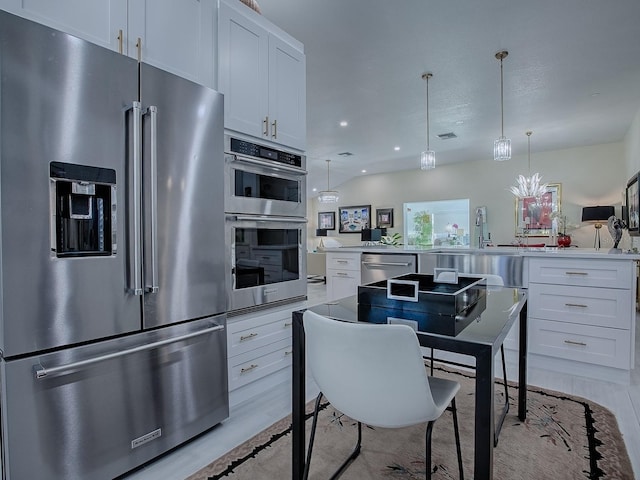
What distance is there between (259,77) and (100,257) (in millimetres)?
1445

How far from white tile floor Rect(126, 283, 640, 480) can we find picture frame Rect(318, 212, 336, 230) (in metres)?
7.79

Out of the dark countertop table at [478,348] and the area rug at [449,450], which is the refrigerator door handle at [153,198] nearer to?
the dark countertop table at [478,348]

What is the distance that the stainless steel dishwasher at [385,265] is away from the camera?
3.51 metres

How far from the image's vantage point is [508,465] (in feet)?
5.38

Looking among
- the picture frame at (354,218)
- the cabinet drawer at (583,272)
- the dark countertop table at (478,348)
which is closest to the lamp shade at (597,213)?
the cabinet drawer at (583,272)

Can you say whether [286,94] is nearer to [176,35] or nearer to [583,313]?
[176,35]

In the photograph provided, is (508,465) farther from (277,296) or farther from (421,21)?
(421,21)

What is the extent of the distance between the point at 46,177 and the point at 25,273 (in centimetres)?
35

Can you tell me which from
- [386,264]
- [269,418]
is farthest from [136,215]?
[386,264]

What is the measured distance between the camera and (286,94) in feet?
8.01

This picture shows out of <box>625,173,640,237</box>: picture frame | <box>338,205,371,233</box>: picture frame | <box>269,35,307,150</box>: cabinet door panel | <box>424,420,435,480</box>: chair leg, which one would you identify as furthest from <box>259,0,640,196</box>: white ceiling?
<box>338,205,371,233</box>: picture frame

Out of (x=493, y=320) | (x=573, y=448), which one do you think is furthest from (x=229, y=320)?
(x=573, y=448)

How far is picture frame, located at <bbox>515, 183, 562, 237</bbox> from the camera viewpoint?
6.91 metres

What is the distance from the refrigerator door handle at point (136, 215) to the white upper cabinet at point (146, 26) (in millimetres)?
337
